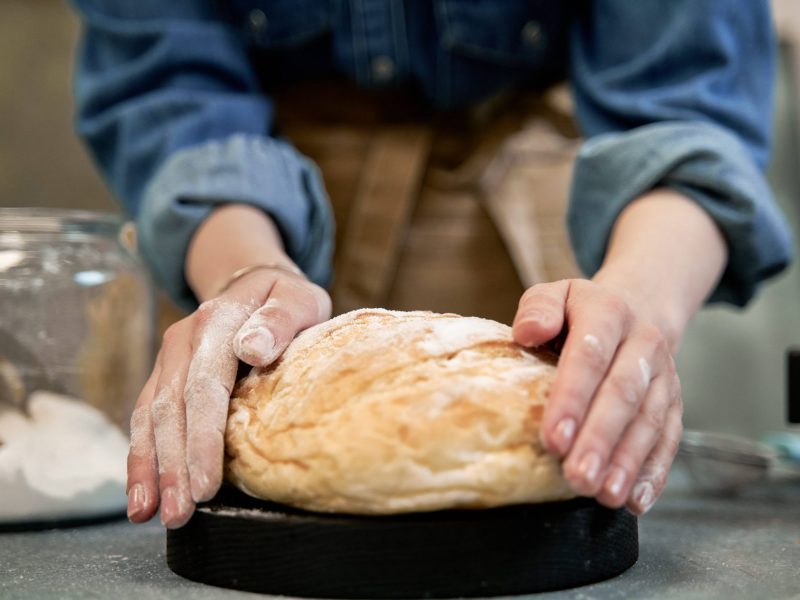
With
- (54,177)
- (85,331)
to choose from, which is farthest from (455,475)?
(54,177)

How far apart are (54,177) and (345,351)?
1.50m

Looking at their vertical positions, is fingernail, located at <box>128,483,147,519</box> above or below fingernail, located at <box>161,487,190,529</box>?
below

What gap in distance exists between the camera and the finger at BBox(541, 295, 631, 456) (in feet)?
2.06

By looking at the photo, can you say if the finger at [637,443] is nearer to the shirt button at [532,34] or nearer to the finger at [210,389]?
the finger at [210,389]

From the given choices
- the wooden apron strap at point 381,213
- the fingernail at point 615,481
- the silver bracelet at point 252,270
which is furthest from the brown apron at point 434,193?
the fingernail at point 615,481

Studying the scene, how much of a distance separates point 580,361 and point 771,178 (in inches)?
→ 66.9

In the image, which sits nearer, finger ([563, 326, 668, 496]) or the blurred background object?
finger ([563, 326, 668, 496])

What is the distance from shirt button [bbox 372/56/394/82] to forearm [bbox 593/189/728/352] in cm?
44

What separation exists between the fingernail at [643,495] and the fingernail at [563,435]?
0.09m

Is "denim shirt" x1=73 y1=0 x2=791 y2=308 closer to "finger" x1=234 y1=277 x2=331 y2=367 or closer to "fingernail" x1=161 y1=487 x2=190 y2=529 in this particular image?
"finger" x1=234 y1=277 x2=331 y2=367

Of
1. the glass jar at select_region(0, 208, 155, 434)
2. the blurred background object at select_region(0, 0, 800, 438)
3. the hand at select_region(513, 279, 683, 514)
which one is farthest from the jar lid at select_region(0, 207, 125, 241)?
the blurred background object at select_region(0, 0, 800, 438)

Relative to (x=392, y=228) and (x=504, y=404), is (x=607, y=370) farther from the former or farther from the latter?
(x=392, y=228)

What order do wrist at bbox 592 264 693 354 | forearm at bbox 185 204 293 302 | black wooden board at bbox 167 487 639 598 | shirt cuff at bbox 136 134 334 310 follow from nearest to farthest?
black wooden board at bbox 167 487 639 598, wrist at bbox 592 264 693 354, forearm at bbox 185 204 293 302, shirt cuff at bbox 136 134 334 310

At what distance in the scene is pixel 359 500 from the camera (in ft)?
2.06
